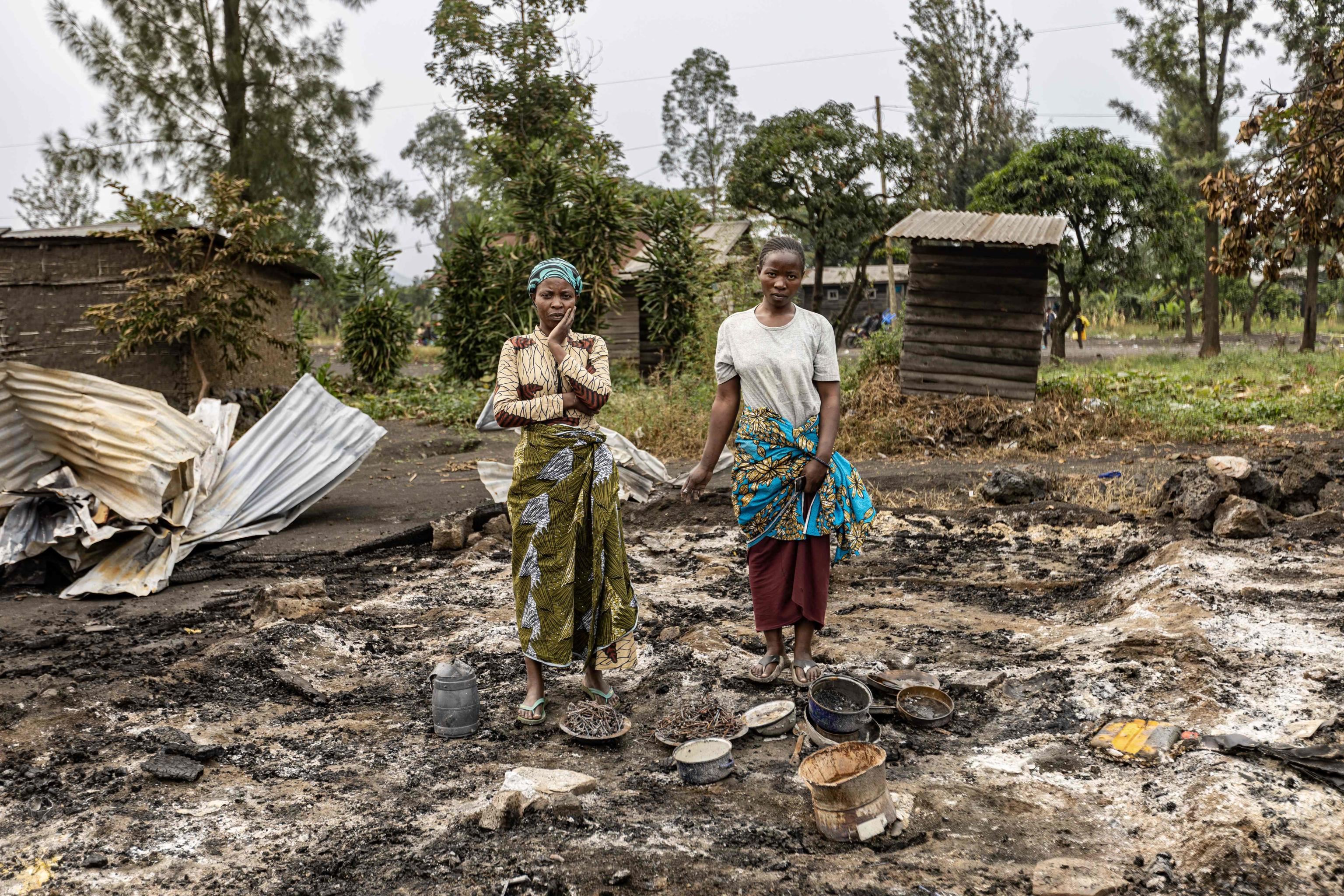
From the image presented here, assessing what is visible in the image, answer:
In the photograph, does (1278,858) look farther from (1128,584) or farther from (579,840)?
(1128,584)

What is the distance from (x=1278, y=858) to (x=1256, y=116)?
7.38 metres

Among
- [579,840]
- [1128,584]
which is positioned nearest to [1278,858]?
[579,840]

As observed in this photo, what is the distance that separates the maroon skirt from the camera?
3.92 meters

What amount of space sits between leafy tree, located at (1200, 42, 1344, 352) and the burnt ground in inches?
133

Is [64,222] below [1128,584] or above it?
above

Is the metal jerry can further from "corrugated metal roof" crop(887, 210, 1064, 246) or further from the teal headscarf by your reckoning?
"corrugated metal roof" crop(887, 210, 1064, 246)

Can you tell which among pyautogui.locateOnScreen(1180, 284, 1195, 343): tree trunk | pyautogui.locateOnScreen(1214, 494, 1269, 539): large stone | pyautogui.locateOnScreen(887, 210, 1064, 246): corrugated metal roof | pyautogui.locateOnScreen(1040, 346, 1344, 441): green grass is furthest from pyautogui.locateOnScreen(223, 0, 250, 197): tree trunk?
pyautogui.locateOnScreen(1180, 284, 1195, 343): tree trunk

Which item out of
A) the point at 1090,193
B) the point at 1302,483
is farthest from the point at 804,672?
the point at 1090,193

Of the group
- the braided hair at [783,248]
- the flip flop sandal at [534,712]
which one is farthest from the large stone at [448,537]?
the braided hair at [783,248]

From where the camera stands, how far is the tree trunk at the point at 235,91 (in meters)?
18.8

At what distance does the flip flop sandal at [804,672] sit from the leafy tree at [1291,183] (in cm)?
612

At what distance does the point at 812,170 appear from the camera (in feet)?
66.1

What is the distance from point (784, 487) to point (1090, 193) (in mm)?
16521

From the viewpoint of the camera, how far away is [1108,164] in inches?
709
